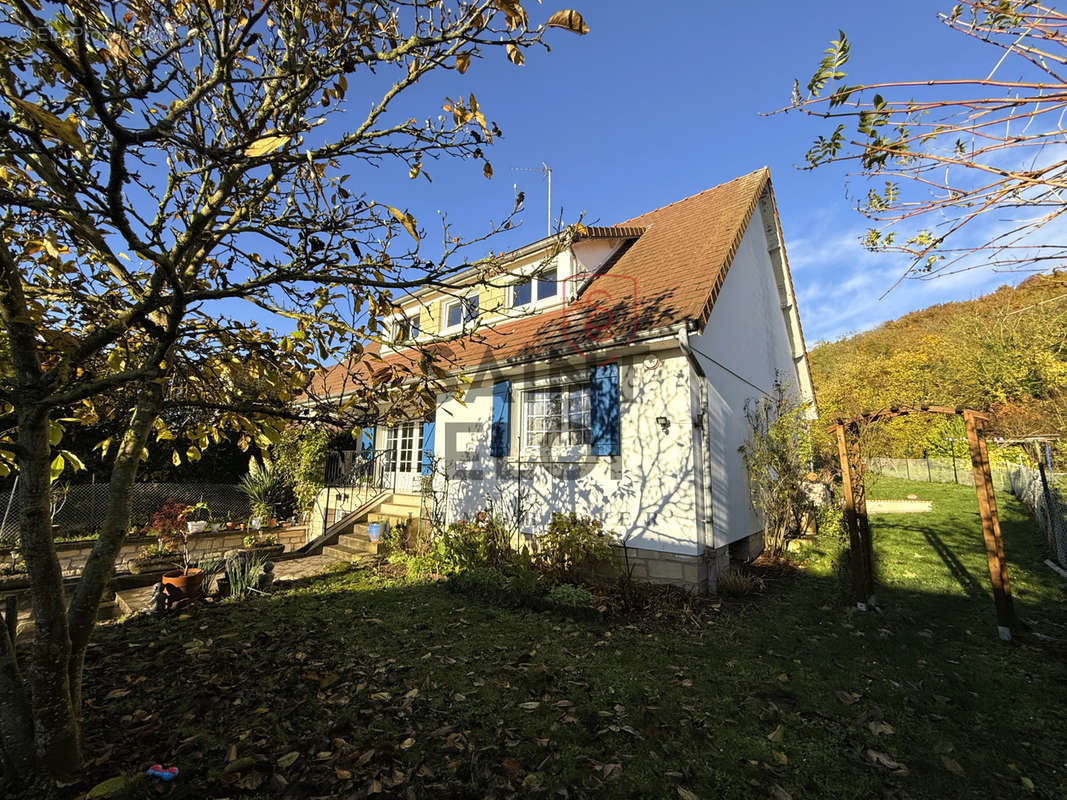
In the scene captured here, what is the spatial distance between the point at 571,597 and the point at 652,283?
5.63m

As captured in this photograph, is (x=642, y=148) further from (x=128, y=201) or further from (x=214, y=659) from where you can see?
(x=214, y=659)

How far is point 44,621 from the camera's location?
7.86ft

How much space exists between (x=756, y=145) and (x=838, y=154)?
2.49 m

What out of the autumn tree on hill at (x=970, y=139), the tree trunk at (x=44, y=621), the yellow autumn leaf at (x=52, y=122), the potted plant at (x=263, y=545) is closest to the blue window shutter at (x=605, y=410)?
the autumn tree on hill at (x=970, y=139)

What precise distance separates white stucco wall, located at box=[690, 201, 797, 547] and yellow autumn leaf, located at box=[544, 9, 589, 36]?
17.1 feet

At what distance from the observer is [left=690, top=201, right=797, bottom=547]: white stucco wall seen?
7.14m

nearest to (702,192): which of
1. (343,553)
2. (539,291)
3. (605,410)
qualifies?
(539,291)

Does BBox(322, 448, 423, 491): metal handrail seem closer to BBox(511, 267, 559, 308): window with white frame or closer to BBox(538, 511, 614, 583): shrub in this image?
BBox(511, 267, 559, 308): window with white frame

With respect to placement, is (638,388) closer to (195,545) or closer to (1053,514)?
(1053,514)

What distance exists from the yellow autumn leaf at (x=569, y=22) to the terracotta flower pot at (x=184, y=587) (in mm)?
7217

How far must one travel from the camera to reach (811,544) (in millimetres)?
9055

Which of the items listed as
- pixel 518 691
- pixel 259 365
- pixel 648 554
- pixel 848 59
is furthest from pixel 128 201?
pixel 648 554

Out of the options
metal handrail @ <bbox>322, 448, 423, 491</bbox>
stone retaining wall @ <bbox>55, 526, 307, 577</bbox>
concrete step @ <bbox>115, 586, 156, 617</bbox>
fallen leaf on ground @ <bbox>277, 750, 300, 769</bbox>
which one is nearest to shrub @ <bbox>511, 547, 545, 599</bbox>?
fallen leaf on ground @ <bbox>277, 750, 300, 769</bbox>

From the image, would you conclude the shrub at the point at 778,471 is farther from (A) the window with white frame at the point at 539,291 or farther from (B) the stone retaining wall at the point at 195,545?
(B) the stone retaining wall at the point at 195,545
